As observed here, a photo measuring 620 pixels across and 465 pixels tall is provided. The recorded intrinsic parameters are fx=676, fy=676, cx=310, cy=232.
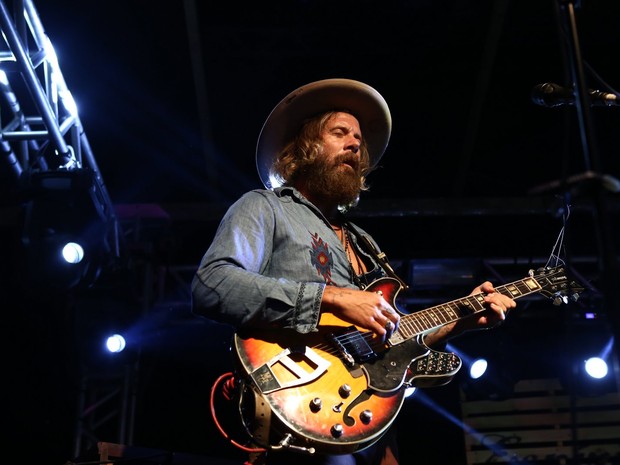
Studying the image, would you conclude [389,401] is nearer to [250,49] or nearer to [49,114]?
[49,114]

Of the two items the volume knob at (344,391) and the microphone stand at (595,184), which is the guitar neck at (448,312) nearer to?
the volume knob at (344,391)

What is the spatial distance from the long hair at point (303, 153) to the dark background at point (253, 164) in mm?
3055

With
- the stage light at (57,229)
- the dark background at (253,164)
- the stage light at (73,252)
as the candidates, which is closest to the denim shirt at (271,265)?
the stage light at (57,229)

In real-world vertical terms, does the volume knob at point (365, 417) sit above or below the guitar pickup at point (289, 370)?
below

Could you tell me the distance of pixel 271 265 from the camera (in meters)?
2.98

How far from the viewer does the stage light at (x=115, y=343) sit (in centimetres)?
682

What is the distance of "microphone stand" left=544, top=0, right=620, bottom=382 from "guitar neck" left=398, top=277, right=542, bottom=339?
3.74 feet

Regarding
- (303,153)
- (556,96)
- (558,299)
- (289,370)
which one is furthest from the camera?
(303,153)

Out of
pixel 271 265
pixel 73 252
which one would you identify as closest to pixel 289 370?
pixel 271 265

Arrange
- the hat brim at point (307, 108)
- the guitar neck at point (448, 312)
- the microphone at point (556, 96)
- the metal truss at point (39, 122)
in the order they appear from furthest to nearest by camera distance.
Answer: the metal truss at point (39, 122) < the hat brim at point (307, 108) < the guitar neck at point (448, 312) < the microphone at point (556, 96)

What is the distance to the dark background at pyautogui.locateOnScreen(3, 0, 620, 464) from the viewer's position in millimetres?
6773

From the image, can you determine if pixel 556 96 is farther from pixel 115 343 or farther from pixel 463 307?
pixel 115 343

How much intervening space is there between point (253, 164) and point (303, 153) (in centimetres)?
430

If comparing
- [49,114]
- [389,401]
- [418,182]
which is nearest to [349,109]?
[389,401]
